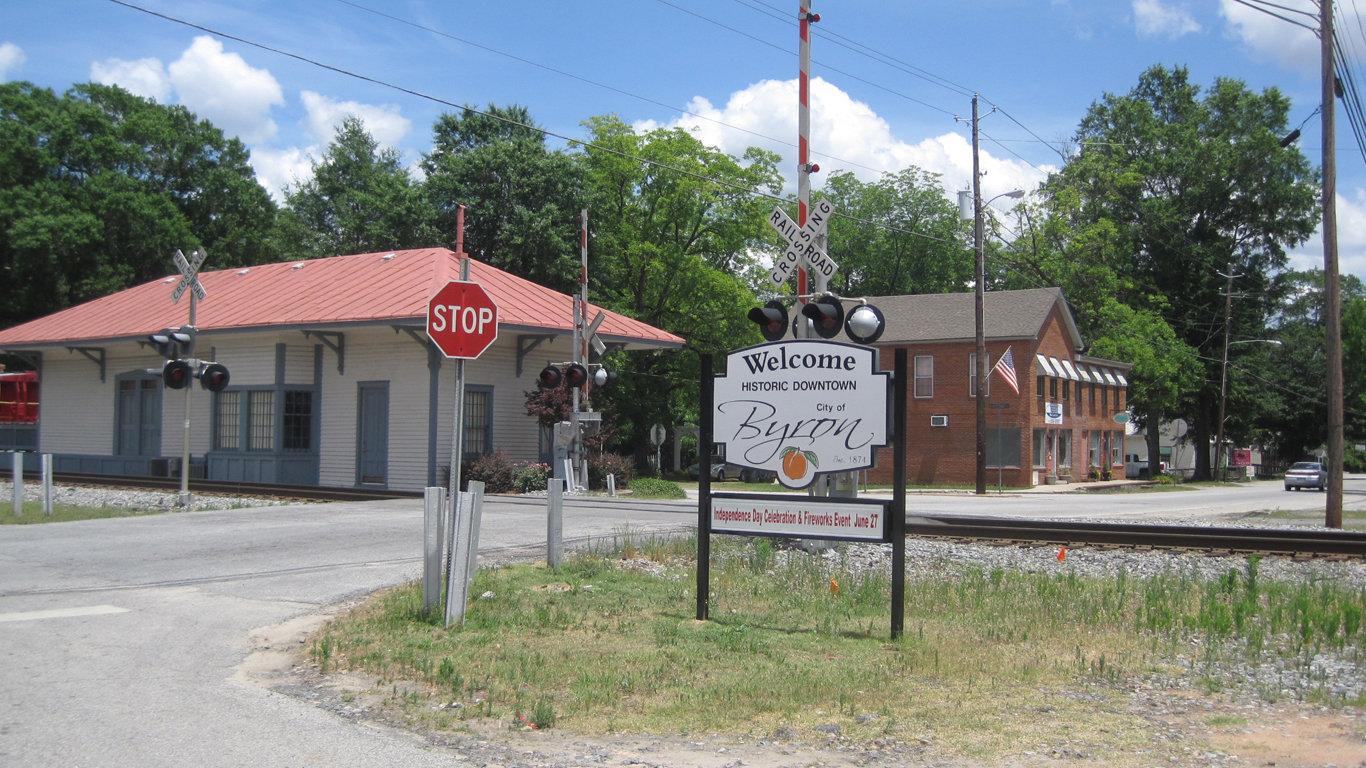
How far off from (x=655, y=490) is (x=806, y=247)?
14.9 meters

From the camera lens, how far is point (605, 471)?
27984 mm

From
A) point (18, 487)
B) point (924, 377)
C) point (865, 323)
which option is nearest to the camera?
point (865, 323)

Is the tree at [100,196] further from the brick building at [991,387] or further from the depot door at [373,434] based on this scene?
the brick building at [991,387]

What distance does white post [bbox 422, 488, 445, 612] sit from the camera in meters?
9.02

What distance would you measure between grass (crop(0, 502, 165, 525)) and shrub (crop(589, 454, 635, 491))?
10.8 m

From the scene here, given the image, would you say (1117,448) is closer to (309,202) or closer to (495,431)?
(495,431)

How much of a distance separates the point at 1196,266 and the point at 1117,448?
12569mm

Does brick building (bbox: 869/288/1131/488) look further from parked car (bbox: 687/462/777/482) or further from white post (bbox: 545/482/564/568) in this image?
white post (bbox: 545/482/564/568)

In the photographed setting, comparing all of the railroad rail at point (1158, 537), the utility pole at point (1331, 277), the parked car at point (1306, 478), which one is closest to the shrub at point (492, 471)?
the railroad rail at point (1158, 537)

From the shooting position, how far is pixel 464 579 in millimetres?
8938

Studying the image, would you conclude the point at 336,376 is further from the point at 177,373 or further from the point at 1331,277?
the point at 1331,277

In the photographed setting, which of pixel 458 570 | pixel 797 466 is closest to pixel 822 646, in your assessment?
pixel 797 466

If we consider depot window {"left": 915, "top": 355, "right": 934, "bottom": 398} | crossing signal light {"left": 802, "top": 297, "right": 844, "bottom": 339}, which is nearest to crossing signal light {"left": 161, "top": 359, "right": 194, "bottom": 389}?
crossing signal light {"left": 802, "top": 297, "right": 844, "bottom": 339}

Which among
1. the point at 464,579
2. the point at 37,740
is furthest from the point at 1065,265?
the point at 37,740
